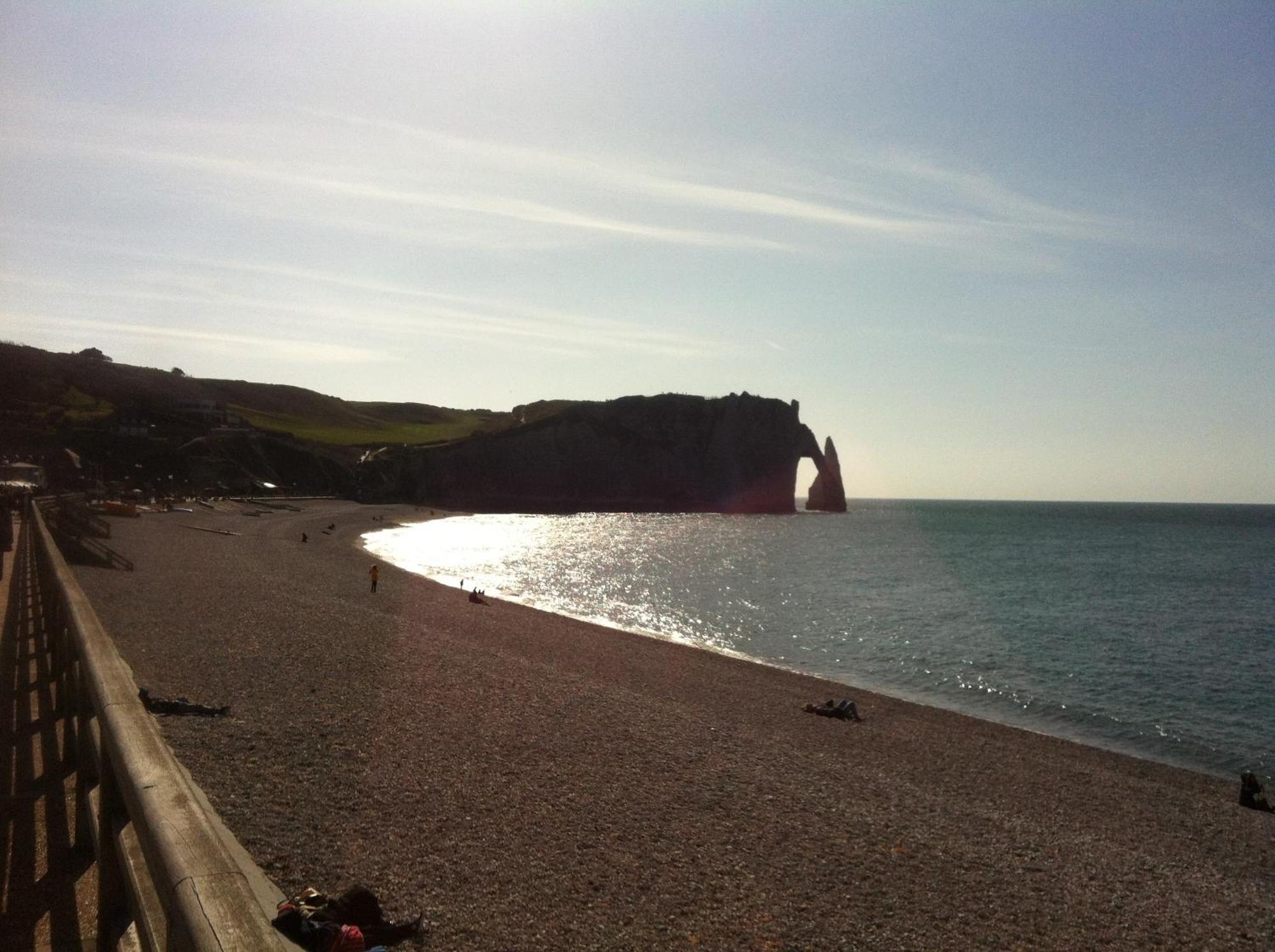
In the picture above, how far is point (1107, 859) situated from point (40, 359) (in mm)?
150056

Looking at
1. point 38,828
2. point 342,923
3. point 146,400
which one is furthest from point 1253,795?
point 146,400

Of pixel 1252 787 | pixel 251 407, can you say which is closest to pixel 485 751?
pixel 1252 787

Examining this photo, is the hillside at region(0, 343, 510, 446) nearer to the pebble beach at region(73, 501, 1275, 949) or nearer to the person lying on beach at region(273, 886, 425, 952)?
the pebble beach at region(73, 501, 1275, 949)

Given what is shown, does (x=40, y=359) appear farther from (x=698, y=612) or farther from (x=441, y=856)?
(x=441, y=856)

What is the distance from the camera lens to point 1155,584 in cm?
6391

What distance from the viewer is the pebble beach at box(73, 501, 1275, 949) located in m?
9.11

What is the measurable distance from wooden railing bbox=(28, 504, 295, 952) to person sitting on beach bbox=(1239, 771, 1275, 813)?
63.0 ft

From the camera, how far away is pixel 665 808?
12062 millimetres

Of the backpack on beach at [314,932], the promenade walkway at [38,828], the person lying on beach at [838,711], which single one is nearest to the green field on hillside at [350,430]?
the person lying on beach at [838,711]

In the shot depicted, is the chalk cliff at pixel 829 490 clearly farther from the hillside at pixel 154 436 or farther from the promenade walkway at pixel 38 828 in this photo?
the promenade walkway at pixel 38 828

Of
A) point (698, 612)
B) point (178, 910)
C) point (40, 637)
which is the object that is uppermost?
point (178, 910)

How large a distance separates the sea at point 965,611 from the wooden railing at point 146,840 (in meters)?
23.2

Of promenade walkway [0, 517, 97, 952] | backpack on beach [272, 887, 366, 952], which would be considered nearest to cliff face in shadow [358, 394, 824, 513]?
promenade walkway [0, 517, 97, 952]

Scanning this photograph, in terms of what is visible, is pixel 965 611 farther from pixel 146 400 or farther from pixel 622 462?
pixel 146 400
